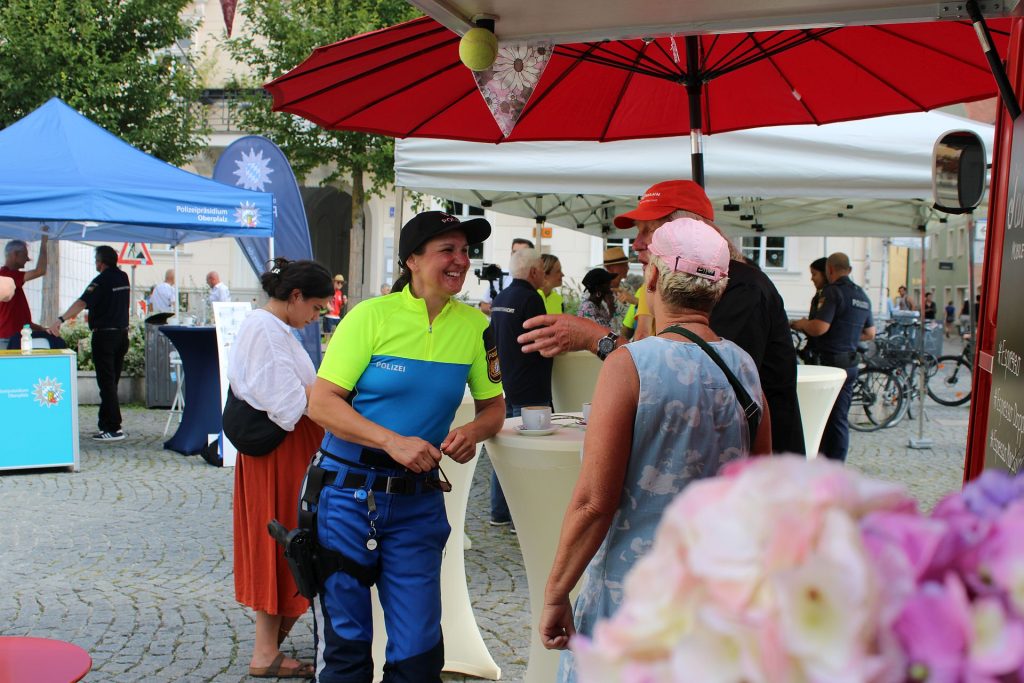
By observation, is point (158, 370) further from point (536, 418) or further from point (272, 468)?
point (536, 418)

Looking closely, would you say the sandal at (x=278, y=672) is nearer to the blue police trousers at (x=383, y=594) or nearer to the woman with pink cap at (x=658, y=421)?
the blue police trousers at (x=383, y=594)

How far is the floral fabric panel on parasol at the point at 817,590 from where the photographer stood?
1.77ft

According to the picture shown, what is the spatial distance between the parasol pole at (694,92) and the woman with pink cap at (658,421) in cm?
247

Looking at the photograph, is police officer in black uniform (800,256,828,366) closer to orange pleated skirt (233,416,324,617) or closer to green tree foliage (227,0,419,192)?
orange pleated skirt (233,416,324,617)

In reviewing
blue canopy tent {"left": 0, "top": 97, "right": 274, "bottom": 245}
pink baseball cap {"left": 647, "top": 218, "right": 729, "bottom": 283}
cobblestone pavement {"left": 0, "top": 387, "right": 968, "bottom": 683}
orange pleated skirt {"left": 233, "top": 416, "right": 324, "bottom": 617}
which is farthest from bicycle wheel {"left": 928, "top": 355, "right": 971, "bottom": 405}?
pink baseball cap {"left": 647, "top": 218, "right": 729, "bottom": 283}

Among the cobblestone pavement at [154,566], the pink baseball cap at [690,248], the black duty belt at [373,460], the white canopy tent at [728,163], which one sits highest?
the white canopy tent at [728,163]

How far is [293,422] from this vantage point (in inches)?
171

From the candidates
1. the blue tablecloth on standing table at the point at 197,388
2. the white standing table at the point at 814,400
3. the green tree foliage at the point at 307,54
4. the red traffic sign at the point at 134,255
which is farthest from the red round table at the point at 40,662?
the green tree foliage at the point at 307,54

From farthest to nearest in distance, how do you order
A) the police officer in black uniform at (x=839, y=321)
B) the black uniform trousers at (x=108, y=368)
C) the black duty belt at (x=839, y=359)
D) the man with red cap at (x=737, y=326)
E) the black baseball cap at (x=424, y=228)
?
the black uniform trousers at (x=108, y=368)
the black duty belt at (x=839, y=359)
the police officer in black uniform at (x=839, y=321)
the black baseball cap at (x=424, y=228)
the man with red cap at (x=737, y=326)

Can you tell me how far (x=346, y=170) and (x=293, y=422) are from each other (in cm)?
2064

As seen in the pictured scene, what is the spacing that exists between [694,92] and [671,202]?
173 cm

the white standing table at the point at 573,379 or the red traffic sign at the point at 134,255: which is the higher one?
the red traffic sign at the point at 134,255

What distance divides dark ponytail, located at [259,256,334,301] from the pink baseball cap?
256 centimetres

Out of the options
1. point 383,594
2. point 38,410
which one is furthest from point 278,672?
point 38,410
